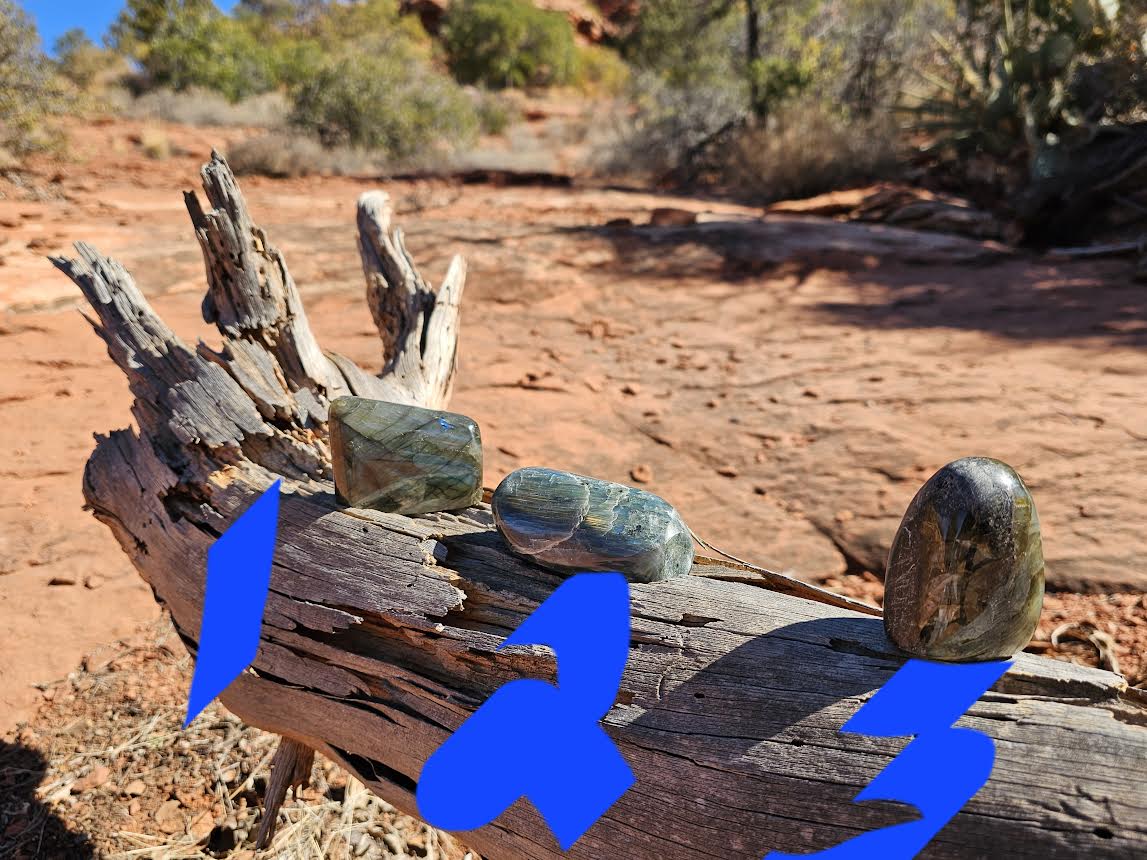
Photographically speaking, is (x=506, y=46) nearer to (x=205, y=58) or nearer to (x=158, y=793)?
(x=205, y=58)

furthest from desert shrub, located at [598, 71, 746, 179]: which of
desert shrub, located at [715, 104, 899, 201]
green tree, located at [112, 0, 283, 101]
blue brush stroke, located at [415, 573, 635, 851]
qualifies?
blue brush stroke, located at [415, 573, 635, 851]

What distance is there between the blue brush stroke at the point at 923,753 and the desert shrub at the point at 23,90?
11635 millimetres

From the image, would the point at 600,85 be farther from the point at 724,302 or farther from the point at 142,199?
the point at 724,302

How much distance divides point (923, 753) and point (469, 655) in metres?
0.75

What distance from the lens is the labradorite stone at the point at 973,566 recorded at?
3.75ft

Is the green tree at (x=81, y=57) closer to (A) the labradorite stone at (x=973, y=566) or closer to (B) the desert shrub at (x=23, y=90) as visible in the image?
(B) the desert shrub at (x=23, y=90)

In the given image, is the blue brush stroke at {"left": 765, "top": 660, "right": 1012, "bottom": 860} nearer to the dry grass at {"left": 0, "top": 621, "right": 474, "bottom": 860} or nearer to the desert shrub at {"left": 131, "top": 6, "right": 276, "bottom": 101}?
the dry grass at {"left": 0, "top": 621, "right": 474, "bottom": 860}

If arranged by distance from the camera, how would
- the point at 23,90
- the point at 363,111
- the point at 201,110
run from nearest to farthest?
the point at 23,90 → the point at 363,111 → the point at 201,110

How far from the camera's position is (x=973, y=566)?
3.77ft

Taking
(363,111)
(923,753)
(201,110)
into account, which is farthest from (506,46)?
(923,753)

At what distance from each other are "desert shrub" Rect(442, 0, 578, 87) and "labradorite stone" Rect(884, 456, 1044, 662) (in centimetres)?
2423

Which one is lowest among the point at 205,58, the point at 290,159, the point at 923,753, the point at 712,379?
the point at 712,379

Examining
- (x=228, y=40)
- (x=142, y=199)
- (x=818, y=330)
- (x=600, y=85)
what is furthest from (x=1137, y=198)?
(x=600, y=85)

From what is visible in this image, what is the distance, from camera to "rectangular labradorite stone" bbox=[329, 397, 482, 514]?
1.65 meters
